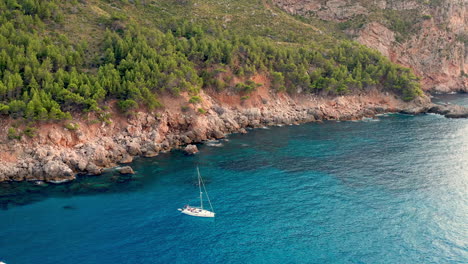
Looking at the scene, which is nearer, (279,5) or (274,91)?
(274,91)

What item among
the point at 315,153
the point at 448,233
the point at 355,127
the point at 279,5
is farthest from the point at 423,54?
the point at 448,233

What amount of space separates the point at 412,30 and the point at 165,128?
123 m

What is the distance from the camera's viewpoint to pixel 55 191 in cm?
6150

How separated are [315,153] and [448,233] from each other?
3363cm

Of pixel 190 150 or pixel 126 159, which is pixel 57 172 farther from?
pixel 190 150

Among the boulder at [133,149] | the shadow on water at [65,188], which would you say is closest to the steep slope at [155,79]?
the boulder at [133,149]

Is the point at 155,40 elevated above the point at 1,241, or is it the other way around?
the point at 155,40

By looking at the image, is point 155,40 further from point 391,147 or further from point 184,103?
point 391,147

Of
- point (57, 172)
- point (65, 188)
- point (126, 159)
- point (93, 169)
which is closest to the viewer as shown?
point (65, 188)

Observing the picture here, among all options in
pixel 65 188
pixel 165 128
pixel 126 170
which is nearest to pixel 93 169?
pixel 126 170

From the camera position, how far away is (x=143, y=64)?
9081 centimetres

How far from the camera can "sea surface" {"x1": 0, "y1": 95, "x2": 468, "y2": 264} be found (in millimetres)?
45656

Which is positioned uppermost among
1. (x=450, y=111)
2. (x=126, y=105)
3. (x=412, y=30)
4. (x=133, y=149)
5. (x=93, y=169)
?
(x=412, y=30)

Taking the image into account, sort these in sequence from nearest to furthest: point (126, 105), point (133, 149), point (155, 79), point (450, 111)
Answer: point (133, 149) → point (126, 105) → point (155, 79) → point (450, 111)
